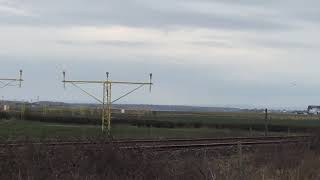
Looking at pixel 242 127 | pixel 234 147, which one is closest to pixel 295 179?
pixel 234 147

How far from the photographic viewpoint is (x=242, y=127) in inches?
3009

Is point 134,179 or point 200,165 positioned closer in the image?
point 134,179

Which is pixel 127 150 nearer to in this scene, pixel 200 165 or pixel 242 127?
pixel 200 165

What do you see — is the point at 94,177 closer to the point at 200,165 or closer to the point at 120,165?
the point at 120,165

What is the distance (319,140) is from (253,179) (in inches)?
589

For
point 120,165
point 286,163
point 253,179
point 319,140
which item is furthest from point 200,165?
point 319,140

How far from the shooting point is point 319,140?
27.7 m

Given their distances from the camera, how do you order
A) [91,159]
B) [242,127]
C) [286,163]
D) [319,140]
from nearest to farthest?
[91,159] < [286,163] < [319,140] < [242,127]

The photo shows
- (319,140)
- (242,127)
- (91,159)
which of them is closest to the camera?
(91,159)

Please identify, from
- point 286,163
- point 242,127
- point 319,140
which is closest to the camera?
point 286,163

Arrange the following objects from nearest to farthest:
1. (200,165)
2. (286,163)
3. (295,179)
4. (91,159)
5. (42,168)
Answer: (42,168) → (91,159) → (200,165) → (295,179) → (286,163)

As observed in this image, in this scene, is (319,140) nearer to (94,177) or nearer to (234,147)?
(234,147)

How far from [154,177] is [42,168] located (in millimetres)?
2081

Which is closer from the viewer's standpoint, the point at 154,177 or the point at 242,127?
the point at 154,177
